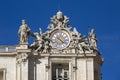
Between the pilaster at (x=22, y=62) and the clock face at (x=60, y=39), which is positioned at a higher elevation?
Answer: the clock face at (x=60, y=39)

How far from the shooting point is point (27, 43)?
77.4m

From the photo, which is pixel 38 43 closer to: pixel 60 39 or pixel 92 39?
pixel 60 39

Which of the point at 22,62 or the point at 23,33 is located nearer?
the point at 22,62

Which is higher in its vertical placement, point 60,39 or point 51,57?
point 60,39

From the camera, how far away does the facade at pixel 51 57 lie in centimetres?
7700

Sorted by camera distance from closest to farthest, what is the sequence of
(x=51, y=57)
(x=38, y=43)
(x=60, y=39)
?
(x=51, y=57)
(x=38, y=43)
(x=60, y=39)

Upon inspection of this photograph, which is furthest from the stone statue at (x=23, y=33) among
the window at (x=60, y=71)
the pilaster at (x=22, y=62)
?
the window at (x=60, y=71)

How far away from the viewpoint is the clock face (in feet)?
256

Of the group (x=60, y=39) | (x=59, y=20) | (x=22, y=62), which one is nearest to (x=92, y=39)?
(x=60, y=39)

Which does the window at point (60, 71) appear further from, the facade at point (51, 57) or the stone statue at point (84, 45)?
the stone statue at point (84, 45)

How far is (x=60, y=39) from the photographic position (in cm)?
7831

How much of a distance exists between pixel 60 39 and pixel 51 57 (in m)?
2.08

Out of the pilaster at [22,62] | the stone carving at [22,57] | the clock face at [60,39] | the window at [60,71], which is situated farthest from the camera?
the clock face at [60,39]

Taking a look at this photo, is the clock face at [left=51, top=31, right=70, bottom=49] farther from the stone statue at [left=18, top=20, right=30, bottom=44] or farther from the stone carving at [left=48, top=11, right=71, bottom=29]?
the stone statue at [left=18, top=20, right=30, bottom=44]
